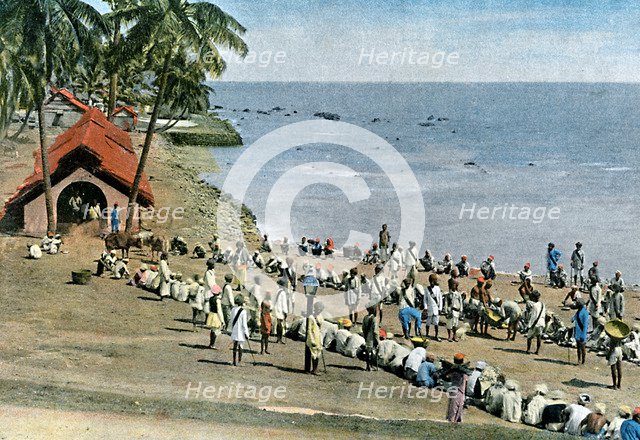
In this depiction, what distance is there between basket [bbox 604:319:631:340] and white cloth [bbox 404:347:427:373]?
157 inches

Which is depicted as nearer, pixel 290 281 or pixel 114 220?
pixel 290 281

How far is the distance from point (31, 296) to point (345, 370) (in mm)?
9379

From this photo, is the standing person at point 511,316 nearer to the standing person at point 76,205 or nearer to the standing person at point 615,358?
the standing person at point 615,358

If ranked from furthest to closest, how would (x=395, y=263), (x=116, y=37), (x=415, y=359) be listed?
(x=116, y=37)
(x=395, y=263)
(x=415, y=359)

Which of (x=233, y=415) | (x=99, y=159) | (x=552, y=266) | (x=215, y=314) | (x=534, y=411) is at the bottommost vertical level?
(x=233, y=415)

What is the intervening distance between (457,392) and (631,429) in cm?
298

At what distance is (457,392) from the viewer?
15.8 metres

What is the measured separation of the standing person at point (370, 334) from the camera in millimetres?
18906

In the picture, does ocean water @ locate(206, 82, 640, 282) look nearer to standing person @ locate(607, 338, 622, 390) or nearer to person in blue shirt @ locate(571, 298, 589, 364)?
person in blue shirt @ locate(571, 298, 589, 364)

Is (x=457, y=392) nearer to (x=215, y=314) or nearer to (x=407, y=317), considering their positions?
(x=407, y=317)

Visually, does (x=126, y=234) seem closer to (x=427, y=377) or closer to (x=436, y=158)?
(x=427, y=377)

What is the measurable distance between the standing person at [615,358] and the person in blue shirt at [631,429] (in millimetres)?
4641

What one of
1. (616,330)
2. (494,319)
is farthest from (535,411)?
(494,319)

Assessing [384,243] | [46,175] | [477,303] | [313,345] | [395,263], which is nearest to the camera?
[313,345]
